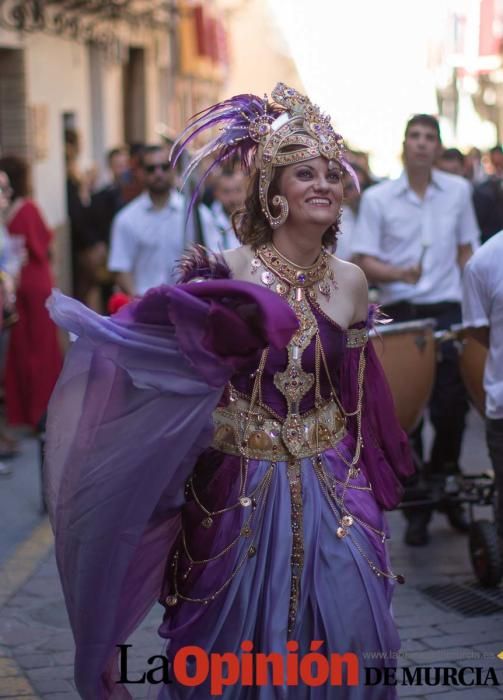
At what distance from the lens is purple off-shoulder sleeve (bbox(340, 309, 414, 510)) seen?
420cm

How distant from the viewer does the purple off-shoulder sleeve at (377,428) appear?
13.8ft

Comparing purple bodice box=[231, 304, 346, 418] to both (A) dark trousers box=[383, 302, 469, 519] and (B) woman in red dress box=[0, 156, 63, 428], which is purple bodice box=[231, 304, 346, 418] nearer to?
(A) dark trousers box=[383, 302, 469, 519]

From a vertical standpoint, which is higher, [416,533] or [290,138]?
[290,138]

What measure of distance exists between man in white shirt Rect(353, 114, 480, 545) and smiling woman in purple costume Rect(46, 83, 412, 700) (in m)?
3.09

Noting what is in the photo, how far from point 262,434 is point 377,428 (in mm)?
442

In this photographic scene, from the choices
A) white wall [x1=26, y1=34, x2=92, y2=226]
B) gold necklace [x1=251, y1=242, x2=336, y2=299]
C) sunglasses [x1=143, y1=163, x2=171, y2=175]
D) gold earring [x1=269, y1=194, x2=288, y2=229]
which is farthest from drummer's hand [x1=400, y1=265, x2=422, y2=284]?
white wall [x1=26, y1=34, x2=92, y2=226]

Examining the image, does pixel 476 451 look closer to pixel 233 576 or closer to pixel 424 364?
pixel 424 364

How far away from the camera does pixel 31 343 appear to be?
34.6ft

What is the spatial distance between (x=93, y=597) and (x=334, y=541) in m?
0.71

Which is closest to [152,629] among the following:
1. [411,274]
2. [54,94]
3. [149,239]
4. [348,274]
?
[348,274]

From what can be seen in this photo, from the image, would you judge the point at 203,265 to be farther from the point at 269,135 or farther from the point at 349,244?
the point at 349,244

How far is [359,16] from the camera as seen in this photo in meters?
36.8

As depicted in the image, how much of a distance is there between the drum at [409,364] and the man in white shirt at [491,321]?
617 mm

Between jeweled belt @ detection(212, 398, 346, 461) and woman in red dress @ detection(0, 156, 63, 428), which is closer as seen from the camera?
jeweled belt @ detection(212, 398, 346, 461)
